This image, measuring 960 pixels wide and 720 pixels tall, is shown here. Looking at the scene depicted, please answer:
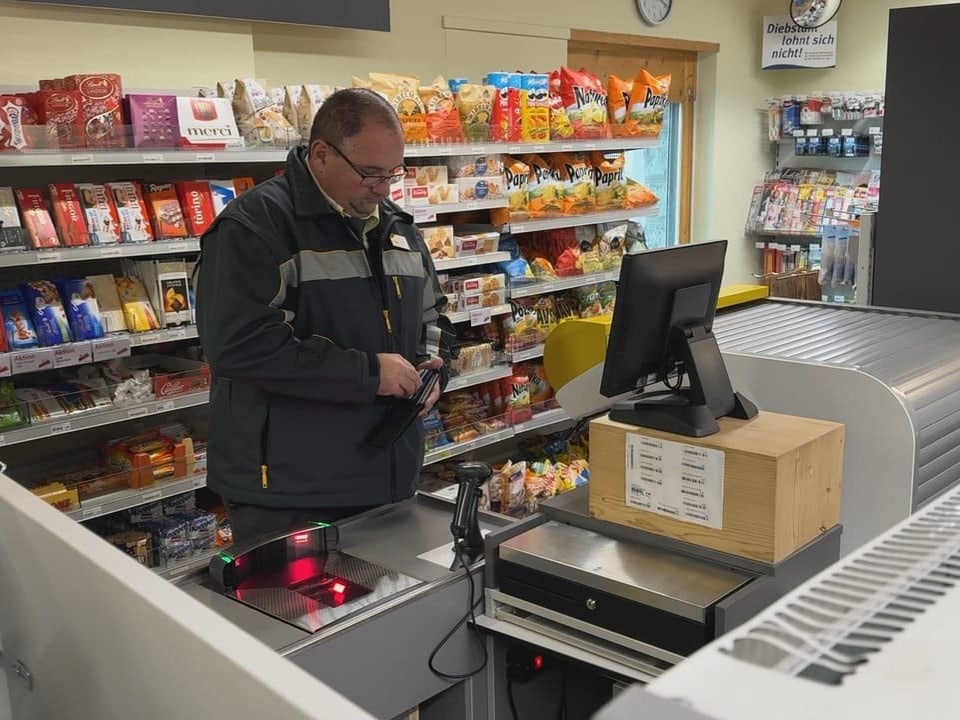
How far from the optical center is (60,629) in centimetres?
106

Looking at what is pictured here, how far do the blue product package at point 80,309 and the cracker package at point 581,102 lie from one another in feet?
8.07

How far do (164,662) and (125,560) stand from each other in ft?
0.46

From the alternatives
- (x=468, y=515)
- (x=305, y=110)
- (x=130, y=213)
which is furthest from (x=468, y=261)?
(x=468, y=515)

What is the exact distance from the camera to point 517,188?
174 inches

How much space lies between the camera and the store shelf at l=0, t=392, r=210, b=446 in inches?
118

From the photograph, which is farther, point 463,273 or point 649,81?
point 649,81

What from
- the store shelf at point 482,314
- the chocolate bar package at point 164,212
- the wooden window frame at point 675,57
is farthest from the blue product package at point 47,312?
the wooden window frame at point 675,57

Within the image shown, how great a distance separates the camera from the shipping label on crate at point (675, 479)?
1.56 m

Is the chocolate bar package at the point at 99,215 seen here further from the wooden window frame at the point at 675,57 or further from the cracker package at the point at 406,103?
the wooden window frame at the point at 675,57

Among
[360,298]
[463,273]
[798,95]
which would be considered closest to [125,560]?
[360,298]

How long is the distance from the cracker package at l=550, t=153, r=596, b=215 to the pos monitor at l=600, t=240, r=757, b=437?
2888 millimetres

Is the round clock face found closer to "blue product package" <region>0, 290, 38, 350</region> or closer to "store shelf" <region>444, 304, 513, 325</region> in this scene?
"store shelf" <region>444, 304, 513, 325</region>

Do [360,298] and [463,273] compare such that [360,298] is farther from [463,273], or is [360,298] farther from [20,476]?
[463,273]

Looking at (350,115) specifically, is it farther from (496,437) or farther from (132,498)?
(496,437)
